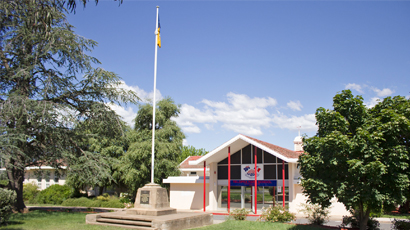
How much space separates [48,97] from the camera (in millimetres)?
20094

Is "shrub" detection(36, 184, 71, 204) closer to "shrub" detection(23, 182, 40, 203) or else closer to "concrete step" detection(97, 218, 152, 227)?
"shrub" detection(23, 182, 40, 203)

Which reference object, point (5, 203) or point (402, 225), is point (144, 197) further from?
point (402, 225)

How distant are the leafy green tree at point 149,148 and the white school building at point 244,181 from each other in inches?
73.4

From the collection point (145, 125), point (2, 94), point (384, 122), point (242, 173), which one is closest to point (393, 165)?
point (384, 122)

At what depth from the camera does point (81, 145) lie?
867 inches

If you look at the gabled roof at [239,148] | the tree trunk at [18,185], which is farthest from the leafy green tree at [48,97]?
the gabled roof at [239,148]

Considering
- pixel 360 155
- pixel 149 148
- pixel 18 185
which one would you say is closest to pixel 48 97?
pixel 18 185

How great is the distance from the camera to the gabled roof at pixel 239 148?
23.1 meters

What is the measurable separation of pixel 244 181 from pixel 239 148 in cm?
269

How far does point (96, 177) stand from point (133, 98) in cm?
554

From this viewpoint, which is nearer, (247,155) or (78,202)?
(247,155)

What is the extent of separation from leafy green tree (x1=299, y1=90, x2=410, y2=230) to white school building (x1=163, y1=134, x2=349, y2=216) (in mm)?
11176

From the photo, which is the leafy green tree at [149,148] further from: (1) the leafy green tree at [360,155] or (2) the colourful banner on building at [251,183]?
(1) the leafy green tree at [360,155]

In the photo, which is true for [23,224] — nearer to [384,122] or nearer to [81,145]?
[81,145]
